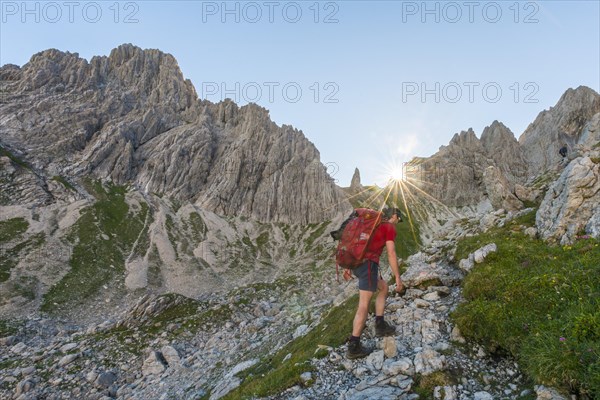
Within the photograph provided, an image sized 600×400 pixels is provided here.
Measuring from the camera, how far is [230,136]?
554ft

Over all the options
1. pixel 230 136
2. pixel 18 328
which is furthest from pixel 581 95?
pixel 18 328

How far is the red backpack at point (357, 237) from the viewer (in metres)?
9.40

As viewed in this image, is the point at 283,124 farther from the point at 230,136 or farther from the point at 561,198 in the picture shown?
the point at 561,198

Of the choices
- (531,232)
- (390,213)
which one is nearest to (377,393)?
(390,213)

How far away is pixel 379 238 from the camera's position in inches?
380

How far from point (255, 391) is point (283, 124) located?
16721cm

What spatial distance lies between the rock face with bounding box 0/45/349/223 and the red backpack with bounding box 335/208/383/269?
424 feet

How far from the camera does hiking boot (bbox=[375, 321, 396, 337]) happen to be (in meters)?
10.3

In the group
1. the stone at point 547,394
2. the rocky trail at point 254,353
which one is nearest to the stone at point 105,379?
the rocky trail at point 254,353

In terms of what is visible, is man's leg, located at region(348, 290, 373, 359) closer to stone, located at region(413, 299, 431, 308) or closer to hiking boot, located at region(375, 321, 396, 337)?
hiking boot, located at region(375, 321, 396, 337)

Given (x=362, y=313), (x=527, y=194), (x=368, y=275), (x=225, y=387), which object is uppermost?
(x=527, y=194)

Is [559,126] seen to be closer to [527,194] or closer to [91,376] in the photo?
[527,194]

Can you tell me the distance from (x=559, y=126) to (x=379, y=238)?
22245cm

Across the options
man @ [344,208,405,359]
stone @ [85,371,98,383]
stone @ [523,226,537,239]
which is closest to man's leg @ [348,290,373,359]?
man @ [344,208,405,359]
